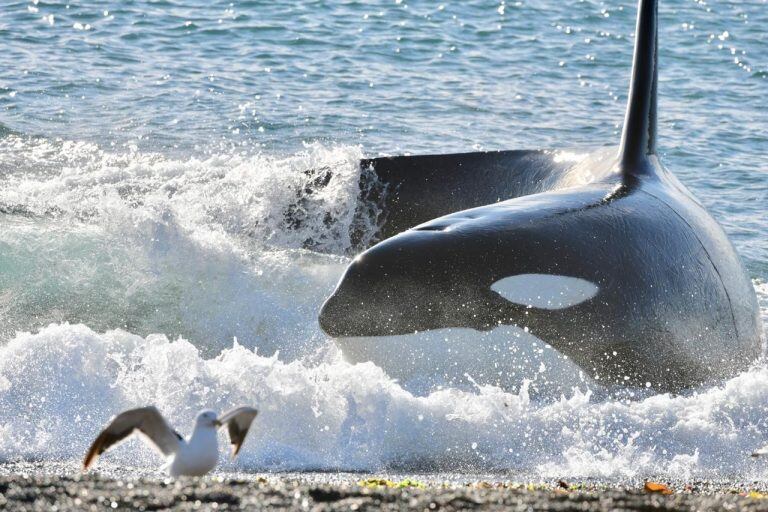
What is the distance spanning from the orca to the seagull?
2173mm

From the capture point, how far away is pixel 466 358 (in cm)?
887

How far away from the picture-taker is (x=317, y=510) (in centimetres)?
516

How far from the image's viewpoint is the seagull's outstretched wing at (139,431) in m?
6.12

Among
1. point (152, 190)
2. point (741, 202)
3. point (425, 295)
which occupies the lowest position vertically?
point (741, 202)

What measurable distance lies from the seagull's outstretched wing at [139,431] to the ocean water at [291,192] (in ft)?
5.57

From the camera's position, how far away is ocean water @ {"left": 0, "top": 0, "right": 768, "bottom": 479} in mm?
8695

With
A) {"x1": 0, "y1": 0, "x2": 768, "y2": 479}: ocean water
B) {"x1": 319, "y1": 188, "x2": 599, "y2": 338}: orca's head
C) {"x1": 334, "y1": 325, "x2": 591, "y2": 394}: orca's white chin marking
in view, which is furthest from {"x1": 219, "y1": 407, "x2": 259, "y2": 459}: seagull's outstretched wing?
{"x1": 334, "y1": 325, "x2": 591, "y2": 394}: orca's white chin marking

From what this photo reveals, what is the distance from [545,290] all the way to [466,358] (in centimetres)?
76

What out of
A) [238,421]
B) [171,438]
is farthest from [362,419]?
[171,438]

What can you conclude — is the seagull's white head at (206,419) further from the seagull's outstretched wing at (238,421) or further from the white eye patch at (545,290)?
the white eye patch at (545,290)

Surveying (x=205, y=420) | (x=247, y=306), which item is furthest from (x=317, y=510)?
(x=247, y=306)

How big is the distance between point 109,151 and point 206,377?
30.0 feet

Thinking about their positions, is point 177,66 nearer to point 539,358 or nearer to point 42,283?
point 42,283

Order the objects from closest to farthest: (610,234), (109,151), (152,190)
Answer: (610,234)
(152,190)
(109,151)
